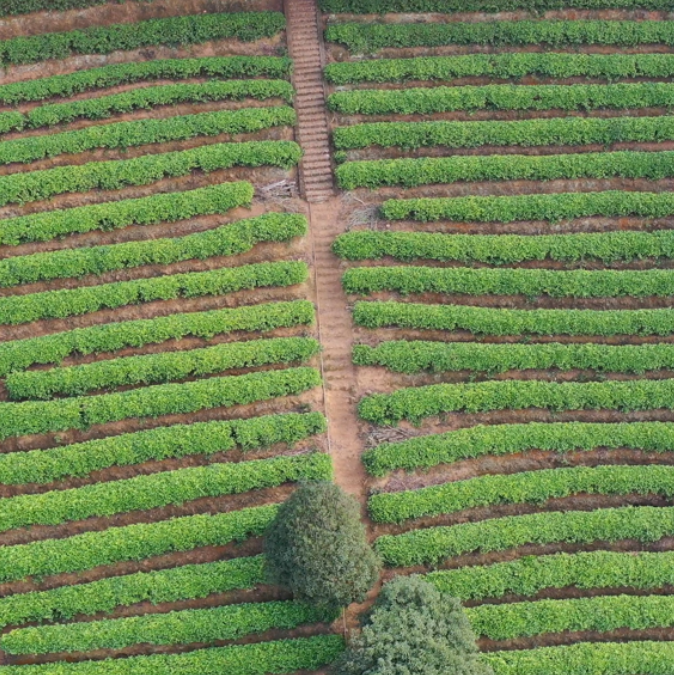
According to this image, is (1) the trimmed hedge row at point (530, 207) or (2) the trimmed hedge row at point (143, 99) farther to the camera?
(2) the trimmed hedge row at point (143, 99)

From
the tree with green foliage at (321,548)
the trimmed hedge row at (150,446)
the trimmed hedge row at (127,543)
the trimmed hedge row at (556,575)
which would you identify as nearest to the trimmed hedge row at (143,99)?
the trimmed hedge row at (150,446)

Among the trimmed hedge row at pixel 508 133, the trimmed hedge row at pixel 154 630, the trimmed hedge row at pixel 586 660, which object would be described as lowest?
the trimmed hedge row at pixel 586 660

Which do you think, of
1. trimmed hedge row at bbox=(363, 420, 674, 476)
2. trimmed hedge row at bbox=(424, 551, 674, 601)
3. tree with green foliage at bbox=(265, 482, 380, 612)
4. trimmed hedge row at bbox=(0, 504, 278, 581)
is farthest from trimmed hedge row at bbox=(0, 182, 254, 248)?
trimmed hedge row at bbox=(424, 551, 674, 601)

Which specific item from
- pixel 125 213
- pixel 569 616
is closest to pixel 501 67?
pixel 125 213

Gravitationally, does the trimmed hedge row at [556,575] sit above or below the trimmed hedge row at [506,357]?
below

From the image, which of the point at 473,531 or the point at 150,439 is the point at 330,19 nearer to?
the point at 150,439

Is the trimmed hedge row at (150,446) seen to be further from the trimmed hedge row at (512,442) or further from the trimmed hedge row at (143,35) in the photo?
the trimmed hedge row at (143,35)

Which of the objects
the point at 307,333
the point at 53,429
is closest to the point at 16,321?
the point at 53,429

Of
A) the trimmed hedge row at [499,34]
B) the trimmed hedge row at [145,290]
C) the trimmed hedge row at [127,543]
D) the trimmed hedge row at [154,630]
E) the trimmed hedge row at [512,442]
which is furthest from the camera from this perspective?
the trimmed hedge row at [499,34]
